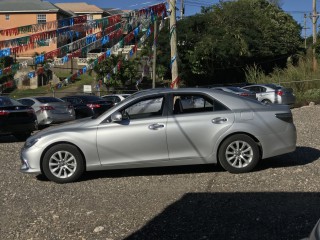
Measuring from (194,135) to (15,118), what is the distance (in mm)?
7491

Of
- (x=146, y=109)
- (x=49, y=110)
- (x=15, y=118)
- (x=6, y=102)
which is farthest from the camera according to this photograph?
(x=49, y=110)

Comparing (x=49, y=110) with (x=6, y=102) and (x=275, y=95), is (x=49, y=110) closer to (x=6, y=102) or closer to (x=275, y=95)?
(x=6, y=102)

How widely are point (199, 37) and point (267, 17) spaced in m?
10.7

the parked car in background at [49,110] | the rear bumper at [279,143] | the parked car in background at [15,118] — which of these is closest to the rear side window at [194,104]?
the rear bumper at [279,143]

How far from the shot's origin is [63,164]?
8000 millimetres

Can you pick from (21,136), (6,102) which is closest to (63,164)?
(6,102)

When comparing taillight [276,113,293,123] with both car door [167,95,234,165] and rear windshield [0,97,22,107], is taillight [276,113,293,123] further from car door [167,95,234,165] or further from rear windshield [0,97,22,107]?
rear windshield [0,97,22,107]

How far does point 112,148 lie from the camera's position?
7.94 metres

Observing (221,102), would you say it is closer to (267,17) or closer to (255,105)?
(255,105)

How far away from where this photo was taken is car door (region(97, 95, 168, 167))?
26.0ft

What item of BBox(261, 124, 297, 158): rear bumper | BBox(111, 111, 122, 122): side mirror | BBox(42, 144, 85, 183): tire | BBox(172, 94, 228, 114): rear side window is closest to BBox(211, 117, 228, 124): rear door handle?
BBox(172, 94, 228, 114): rear side window

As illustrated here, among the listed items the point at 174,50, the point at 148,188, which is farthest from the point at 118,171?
the point at 174,50

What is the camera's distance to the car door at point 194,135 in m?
7.97

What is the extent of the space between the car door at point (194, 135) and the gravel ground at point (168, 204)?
1.17 feet
